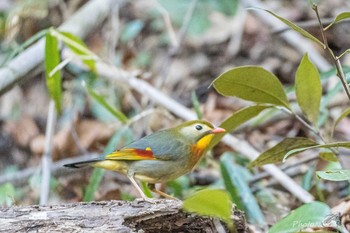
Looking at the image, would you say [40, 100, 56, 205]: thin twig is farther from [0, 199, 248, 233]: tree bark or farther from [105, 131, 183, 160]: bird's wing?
[0, 199, 248, 233]: tree bark

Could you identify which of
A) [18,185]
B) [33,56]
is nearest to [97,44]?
[18,185]

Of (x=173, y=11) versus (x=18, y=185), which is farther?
(x=173, y=11)

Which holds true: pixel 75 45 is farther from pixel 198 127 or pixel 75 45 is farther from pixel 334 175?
pixel 334 175

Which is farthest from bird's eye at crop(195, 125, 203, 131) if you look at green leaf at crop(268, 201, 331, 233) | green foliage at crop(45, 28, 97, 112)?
green foliage at crop(45, 28, 97, 112)

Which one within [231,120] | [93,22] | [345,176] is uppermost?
[93,22]

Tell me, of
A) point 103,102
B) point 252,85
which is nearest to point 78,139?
point 103,102

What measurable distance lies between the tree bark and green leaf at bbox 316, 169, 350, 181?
0.36m

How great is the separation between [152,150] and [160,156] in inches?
1.8

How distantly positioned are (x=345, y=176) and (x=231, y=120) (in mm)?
832

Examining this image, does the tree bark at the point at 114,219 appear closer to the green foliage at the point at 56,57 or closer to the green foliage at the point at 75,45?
the green foliage at the point at 56,57

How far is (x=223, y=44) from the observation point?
6672 mm

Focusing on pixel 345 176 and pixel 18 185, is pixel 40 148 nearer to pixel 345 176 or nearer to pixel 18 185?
pixel 18 185

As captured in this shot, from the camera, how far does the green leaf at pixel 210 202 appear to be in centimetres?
174

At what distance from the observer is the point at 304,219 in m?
2.49
